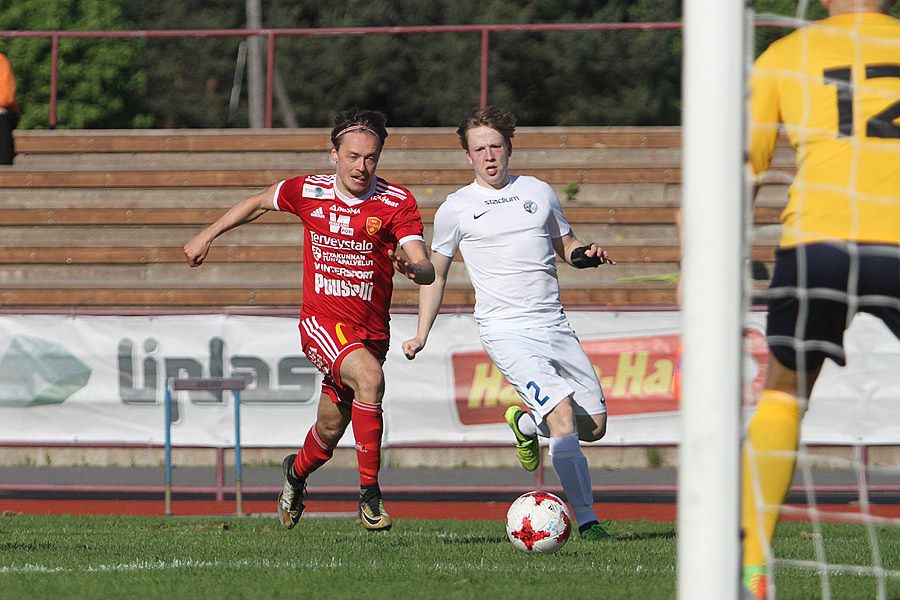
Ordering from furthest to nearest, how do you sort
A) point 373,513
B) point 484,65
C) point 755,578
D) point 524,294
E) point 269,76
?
point 484,65
point 269,76
point 524,294
point 373,513
point 755,578

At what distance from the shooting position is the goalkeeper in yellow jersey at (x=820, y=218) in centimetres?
358

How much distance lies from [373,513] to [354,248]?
1.50 meters

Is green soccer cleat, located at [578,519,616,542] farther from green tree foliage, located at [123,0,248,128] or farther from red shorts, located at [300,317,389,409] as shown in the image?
green tree foliage, located at [123,0,248,128]

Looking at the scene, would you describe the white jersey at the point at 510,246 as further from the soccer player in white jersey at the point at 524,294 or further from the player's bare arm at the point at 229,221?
the player's bare arm at the point at 229,221

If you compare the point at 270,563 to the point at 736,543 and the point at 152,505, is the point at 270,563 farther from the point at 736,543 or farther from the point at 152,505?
the point at 152,505

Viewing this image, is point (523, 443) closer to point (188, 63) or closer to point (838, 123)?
point (838, 123)

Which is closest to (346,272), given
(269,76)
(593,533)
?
(593,533)

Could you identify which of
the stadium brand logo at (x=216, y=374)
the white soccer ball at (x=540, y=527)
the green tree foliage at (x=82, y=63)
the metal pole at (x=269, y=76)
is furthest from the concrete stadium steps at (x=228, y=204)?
the green tree foliage at (x=82, y=63)

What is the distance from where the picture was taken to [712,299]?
2.86 metres

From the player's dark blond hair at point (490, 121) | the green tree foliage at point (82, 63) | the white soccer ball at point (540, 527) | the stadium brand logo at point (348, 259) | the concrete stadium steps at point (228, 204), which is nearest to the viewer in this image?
the white soccer ball at point (540, 527)

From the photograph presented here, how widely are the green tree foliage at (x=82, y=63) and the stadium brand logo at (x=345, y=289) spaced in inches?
1534

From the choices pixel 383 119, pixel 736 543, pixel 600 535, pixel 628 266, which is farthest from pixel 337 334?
pixel 628 266

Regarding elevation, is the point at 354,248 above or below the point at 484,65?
below

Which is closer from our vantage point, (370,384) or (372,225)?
(370,384)
